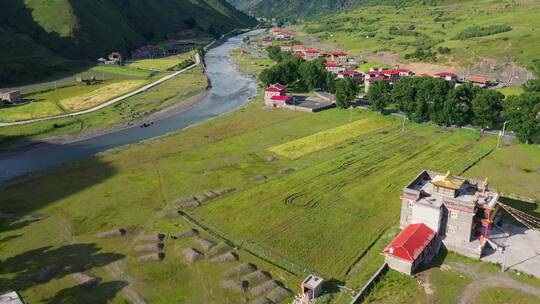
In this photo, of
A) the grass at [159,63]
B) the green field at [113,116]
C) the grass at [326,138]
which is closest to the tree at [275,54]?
the grass at [159,63]

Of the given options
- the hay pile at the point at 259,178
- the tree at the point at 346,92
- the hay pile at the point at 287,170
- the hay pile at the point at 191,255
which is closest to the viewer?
the hay pile at the point at 191,255

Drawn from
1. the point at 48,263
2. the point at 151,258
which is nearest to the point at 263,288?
the point at 151,258

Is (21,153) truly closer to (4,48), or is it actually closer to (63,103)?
(63,103)

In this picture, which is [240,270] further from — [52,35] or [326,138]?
[52,35]

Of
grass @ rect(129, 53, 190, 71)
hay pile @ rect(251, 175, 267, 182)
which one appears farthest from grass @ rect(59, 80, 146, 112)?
hay pile @ rect(251, 175, 267, 182)

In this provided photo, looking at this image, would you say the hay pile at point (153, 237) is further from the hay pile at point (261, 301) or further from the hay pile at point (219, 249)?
the hay pile at point (261, 301)

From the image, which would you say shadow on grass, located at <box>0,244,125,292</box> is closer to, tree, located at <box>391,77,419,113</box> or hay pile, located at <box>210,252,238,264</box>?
hay pile, located at <box>210,252,238,264</box>
